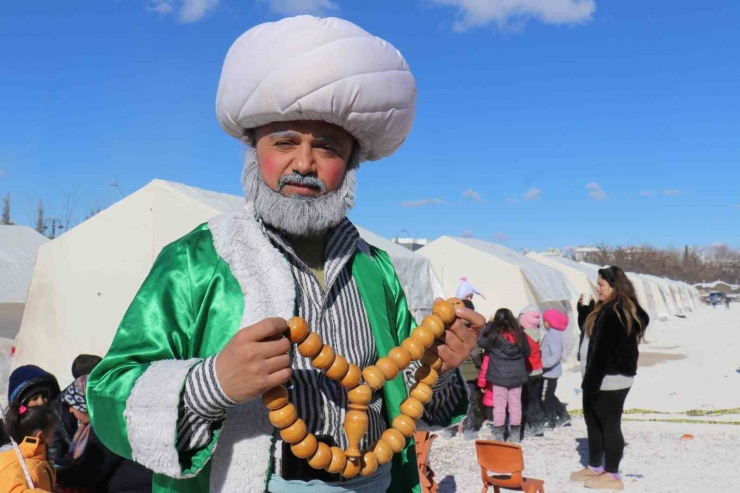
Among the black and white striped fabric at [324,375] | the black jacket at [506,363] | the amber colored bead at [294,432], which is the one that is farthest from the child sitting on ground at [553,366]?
the amber colored bead at [294,432]

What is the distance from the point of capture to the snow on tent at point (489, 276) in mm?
13281

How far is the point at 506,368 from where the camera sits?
645 cm

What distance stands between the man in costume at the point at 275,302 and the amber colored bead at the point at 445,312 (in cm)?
3

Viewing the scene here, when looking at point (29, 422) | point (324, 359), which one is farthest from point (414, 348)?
point (29, 422)

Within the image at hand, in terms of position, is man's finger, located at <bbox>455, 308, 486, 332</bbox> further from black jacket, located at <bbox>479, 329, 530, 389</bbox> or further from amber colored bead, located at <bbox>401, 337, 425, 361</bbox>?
black jacket, located at <bbox>479, 329, 530, 389</bbox>

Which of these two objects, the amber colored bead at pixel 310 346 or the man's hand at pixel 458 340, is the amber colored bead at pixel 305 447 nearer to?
the amber colored bead at pixel 310 346

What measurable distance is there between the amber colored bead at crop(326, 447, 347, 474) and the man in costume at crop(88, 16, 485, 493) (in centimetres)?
9

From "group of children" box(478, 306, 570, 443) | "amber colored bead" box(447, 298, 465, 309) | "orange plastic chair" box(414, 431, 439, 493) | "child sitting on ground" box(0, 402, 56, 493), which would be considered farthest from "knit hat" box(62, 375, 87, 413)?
"group of children" box(478, 306, 570, 443)

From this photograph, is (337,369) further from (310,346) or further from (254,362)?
(254,362)

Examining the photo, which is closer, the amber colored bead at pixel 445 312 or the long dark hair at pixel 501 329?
the amber colored bead at pixel 445 312

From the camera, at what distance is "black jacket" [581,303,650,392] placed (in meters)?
4.60

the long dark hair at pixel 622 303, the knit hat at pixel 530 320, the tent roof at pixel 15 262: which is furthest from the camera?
the tent roof at pixel 15 262

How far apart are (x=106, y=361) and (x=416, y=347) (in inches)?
26.9

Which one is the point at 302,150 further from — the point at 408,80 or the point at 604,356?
the point at 604,356
